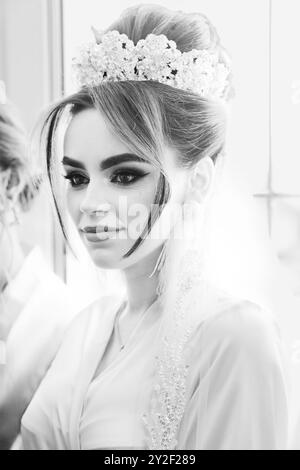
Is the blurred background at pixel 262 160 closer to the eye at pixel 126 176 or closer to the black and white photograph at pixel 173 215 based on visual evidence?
the black and white photograph at pixel 173 215

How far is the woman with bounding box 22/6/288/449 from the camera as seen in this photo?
1.36m

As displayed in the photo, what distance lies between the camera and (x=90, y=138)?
4.67 ft

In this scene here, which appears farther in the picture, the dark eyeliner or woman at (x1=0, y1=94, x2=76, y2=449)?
woman at (x1=0, y1=94, x2=76, y2=449)

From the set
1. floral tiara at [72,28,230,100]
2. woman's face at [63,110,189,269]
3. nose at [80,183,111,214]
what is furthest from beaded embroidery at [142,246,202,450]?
floral tiara at [72,28,230,100]

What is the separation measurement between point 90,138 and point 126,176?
0.39 ft

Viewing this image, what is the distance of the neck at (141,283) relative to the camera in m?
1.46

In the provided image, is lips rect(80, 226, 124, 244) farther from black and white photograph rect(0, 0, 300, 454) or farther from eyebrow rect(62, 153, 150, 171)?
eyebrow rect(62, 153, 150, 171)

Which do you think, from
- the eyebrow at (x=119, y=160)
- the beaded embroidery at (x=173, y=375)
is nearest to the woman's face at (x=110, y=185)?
the eyebrow at (x=119, y=160)

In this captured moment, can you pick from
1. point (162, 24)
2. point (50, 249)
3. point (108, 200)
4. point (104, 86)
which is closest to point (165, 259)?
point (108, 200)

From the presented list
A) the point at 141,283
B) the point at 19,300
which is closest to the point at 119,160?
the point at 141,283

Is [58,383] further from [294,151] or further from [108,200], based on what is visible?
[294,151]

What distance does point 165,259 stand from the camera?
1.43m

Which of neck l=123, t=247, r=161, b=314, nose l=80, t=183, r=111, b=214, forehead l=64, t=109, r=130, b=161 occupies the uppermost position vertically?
forehead l=64, t=109, r=130, b=161

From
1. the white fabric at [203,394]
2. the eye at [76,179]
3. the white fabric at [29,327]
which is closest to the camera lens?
the white fabric at [203,394]
